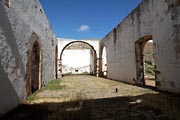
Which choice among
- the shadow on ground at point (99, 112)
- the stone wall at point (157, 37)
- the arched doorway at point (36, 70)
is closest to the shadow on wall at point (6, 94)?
the shadow on ground at point (99, 112)

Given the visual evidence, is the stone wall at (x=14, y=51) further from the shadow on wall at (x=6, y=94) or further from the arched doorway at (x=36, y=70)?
the arched doorway at (x=36, y=70)

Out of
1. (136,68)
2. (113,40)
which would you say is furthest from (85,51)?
(136,68)

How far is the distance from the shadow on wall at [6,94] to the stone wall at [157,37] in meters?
4.09

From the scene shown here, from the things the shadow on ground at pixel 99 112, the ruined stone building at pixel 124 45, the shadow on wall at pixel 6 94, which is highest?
the ruined stone building at pixel 124 45

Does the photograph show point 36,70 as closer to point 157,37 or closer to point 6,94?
point 6,94

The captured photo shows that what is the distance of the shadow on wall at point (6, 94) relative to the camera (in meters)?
2.92

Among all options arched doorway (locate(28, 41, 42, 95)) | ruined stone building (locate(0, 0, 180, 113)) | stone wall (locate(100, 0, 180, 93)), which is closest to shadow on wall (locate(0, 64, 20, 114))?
ruined stone building (locate(0, 0, 180, 113))

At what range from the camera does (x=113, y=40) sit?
10.8 m

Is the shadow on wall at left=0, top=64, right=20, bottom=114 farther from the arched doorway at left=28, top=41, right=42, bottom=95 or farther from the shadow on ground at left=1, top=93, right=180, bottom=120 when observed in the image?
the arched doorway at left=28, top=41, right=42, bottom=95

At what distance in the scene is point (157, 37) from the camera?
561cm

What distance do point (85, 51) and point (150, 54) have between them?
9.33m

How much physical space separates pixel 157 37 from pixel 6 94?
4.72 metres

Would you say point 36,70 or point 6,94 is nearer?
point 6,94

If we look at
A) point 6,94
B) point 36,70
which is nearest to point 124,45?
point 36,70
